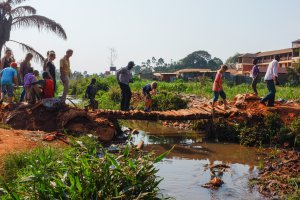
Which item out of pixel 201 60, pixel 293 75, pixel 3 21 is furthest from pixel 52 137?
pixel 201 60

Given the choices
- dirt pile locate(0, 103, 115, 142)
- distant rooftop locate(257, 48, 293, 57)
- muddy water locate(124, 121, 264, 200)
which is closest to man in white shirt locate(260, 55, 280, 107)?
muddy water locate(124, 121, 264, 200)

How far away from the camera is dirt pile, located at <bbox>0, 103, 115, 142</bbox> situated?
934 centimetres

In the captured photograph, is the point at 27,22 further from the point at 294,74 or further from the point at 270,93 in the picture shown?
the point at 294,74

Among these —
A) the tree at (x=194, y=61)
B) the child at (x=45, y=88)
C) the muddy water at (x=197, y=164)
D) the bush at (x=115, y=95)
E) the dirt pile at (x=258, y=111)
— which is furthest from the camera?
the tree at (x=194, y=61)

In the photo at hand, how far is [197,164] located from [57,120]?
3.73 m

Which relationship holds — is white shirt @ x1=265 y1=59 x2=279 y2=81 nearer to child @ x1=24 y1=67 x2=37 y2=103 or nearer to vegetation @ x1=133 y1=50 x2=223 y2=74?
child @ x1=24 y1=67 x2=37 y2=103

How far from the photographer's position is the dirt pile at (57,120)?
9344mm

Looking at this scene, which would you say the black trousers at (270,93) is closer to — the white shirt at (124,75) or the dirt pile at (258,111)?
the dirt pile at (258,111)

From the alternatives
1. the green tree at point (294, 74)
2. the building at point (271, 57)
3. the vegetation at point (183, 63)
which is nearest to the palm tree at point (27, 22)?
the green tree at point (294, 74)

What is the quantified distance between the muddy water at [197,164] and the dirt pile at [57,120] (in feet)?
3.79

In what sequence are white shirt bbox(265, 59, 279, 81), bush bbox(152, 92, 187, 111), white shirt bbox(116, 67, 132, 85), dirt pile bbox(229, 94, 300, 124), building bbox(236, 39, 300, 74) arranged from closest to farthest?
1. dirt pile bbox(229, 94, 300, 124)
2. white shirt bbox(265, 59, 279, 81)
3. white shirt bbox(116, 67, 132, 85)
4. bush bbox(152, 92, 187, 111)
5. building bbox(236, 39, 300, 74)

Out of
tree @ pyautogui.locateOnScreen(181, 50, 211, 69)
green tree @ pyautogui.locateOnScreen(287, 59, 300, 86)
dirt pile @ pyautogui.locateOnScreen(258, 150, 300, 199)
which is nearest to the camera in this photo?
dirt pile @ pyautogui.locateOnScreen(258, 150, 300, 199)

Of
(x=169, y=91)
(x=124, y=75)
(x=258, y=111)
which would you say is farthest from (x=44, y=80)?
(x=169, y=91)

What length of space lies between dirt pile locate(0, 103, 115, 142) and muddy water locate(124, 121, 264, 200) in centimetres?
116
